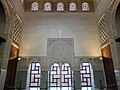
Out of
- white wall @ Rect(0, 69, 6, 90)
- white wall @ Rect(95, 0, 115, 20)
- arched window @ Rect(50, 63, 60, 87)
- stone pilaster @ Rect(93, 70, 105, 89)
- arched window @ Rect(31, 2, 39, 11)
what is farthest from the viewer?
arched window @ Rect(31, 2, 39, 11)

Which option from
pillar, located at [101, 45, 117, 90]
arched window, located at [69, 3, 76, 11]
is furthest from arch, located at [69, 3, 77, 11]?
pillar, located at [101, 45, 117, 90]

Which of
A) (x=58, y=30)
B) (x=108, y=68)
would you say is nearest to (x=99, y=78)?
(x=108, y=68)

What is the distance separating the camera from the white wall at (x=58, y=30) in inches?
A: 324

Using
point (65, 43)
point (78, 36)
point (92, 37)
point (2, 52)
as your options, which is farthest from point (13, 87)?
point (92, 37)

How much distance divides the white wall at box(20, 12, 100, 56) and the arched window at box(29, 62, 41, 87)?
0.64 m

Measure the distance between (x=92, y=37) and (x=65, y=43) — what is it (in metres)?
1.70

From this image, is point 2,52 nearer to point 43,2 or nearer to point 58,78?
point 58,78

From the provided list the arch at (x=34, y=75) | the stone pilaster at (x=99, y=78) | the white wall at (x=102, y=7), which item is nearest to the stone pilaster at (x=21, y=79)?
the arch at (x=34, y=75)

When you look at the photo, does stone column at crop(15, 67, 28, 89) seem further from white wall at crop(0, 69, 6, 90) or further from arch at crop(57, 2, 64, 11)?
arch at crop(57, 2, 64, 11)

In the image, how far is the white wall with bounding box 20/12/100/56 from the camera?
27.0 ft

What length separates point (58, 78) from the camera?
7824 mm

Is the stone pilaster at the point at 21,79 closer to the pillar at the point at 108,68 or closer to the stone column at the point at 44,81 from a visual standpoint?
the stone column at the point at 44,81

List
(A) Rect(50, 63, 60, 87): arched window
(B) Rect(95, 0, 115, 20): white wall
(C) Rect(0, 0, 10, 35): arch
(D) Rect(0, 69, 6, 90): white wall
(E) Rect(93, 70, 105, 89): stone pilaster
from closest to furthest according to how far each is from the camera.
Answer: (D) Rect(0, 69, 6, 90): white wall < (C) Rect(0, 0, 10, 35): arch < (B) Rect(95, 0, 115, 20): white wall < (E) Rect(93, 70, 105, 89): stone pilaster < (A) Rect(50, 63, 60, 87): arched window

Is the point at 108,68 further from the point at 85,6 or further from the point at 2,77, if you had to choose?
the point at 2,77
